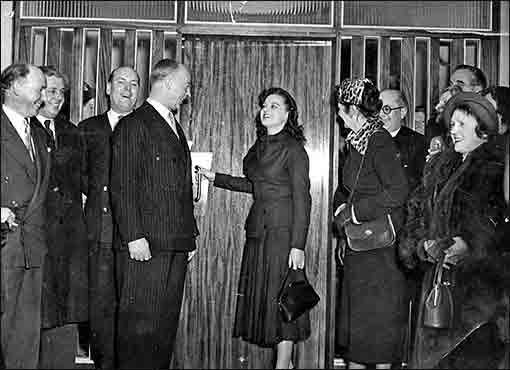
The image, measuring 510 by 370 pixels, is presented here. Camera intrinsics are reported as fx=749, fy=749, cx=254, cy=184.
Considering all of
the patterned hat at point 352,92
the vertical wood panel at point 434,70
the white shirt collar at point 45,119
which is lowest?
the white shirt collar at point 45,119

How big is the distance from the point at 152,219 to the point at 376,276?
666 mm

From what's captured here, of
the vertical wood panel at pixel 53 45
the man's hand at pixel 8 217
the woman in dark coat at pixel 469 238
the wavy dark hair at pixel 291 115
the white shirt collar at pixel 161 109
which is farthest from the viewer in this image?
the wavy dark hair at pixel 291 115

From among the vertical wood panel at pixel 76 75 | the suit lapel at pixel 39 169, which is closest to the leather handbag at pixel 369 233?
the suit lapel at pixel 39 169

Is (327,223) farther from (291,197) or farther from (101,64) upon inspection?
(101,64)

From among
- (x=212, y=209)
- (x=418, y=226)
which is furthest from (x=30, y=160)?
(x=418, y=226)

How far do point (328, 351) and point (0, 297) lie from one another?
1234mm

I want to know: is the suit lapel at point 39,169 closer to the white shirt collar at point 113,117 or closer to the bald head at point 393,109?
the white shirt collar at point 113,117

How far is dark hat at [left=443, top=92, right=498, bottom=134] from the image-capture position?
164cm

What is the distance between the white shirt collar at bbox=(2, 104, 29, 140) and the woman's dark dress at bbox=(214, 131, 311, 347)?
0.87 metres

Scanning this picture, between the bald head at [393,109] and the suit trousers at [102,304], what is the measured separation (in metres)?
0.94

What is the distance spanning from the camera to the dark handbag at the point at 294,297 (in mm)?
2383

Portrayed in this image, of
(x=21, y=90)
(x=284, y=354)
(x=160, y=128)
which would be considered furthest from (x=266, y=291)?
(x=21, y=90)

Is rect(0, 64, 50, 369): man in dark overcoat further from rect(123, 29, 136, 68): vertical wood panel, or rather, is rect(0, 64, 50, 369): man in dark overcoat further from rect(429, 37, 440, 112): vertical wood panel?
rect(429, 37, 440, 112): vertical wood panel

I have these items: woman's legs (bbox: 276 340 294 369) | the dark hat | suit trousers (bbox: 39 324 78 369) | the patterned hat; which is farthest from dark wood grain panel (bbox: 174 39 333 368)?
the dark hat
